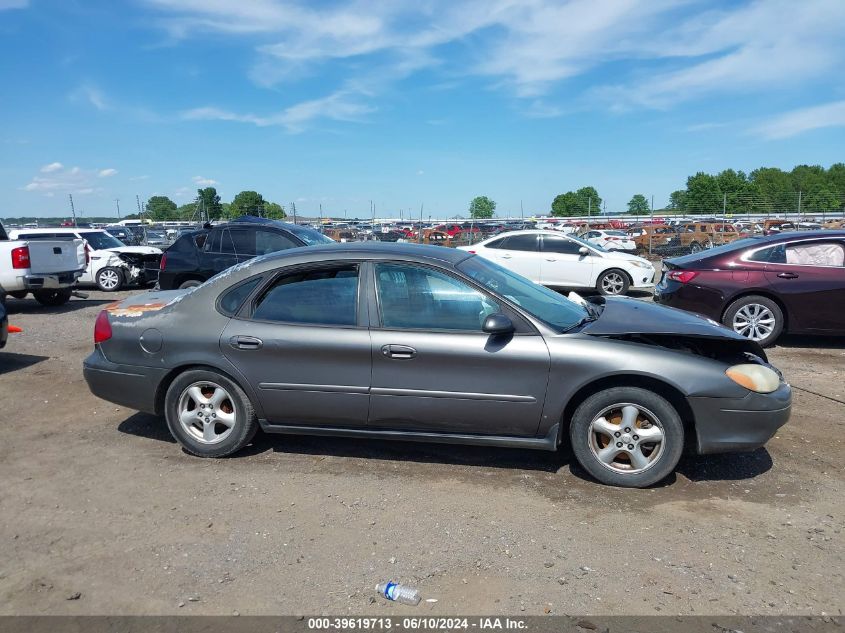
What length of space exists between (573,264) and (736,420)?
32.5ft

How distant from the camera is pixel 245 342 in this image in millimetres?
4434

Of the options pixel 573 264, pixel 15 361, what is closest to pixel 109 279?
pixel 15 361

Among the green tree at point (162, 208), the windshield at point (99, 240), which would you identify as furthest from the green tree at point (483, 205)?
the windshield at point (99, 240)

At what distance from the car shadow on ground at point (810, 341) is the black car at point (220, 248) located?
6916 mm

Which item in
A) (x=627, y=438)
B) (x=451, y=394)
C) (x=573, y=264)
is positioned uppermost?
(x=573, y=264)

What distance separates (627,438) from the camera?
4023 millimetres

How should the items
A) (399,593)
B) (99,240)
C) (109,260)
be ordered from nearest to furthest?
(399,593)
(109,260)
(99,240)

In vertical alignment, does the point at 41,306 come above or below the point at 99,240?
below

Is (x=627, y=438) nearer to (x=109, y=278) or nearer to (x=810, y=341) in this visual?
(x=810, y=341)

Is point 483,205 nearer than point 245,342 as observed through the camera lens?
No

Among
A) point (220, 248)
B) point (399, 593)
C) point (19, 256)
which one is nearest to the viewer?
point (399, 593)

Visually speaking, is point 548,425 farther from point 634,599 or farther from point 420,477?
point 634,599

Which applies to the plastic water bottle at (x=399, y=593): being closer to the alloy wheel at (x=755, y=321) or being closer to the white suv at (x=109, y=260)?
the alloy wheel at (x=755, y=321)

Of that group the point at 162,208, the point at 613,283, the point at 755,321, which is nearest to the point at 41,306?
the point at 613,283
